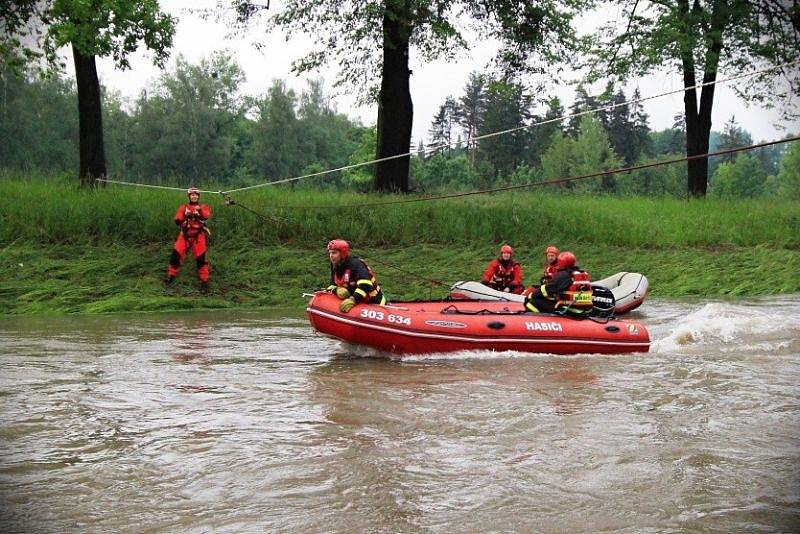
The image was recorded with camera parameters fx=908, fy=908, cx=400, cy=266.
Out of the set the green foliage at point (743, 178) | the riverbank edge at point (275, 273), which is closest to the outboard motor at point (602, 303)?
the riverbank edge at point (275, 273)

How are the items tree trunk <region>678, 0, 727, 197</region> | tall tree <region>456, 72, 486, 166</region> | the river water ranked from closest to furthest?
the river water, tree trunk <region>678, 0, 727, 197</region>, tall tree <region>456, 72, 486, 166</region>

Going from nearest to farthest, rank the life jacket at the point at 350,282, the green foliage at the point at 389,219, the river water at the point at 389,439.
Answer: the river water at the point at 389,439 → the life jacket at the point at 350,282 → the green foliage at the point at 389,219

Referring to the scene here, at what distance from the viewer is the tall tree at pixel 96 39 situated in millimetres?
15445

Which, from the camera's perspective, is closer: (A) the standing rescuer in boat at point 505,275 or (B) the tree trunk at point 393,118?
(A) the standing rescuer in boat at point 505,275

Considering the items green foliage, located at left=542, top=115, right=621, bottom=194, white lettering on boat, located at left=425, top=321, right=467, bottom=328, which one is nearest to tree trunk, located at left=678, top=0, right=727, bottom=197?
white lettering on boat, located at left=425, top=321, right=467, bottom=328

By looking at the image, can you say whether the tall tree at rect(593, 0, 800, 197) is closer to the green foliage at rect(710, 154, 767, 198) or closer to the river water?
the river water

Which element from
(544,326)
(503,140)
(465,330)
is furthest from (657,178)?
(465,330)

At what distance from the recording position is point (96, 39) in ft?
53.6

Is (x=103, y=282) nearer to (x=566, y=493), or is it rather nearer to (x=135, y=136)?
(x=566, y=493)

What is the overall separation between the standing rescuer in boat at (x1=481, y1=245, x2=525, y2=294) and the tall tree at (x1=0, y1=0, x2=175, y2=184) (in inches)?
298

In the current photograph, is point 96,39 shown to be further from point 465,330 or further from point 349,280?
point 465,330

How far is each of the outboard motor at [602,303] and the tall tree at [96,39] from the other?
347 inches

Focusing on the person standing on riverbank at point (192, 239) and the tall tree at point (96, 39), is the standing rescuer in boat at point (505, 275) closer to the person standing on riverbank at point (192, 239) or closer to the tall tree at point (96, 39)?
the person standing on riverbank at point (192, 239)

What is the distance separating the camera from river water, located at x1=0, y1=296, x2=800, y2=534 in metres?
5.03
